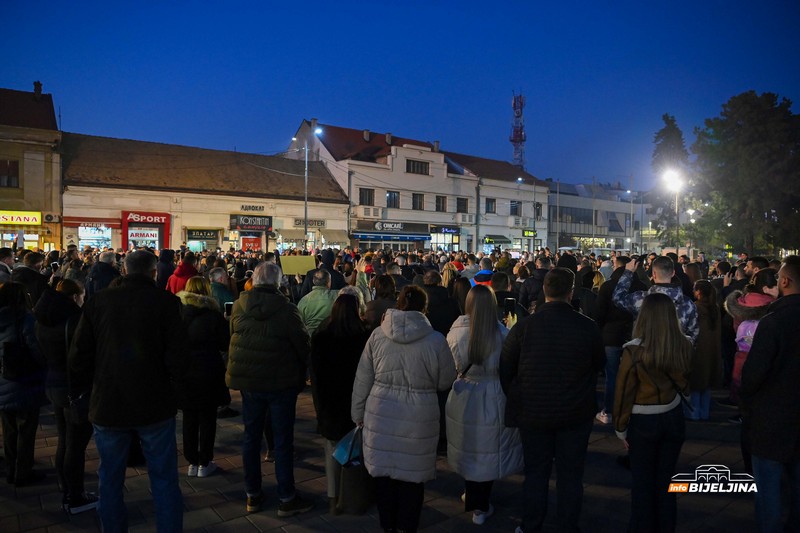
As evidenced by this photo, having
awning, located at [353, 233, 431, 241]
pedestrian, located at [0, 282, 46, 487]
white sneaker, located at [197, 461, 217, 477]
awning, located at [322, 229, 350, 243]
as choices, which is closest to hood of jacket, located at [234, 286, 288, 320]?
white sneaker, located at [197, 461, 217, 477]

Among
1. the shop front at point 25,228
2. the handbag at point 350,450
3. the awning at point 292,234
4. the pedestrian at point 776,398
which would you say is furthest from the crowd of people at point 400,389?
the awning at point 292,234

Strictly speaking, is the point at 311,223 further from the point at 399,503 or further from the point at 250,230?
the point at 399,503

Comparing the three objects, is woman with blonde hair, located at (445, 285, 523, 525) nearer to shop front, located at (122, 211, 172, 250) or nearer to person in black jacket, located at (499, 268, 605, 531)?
person in black jacket, located at (499, 268, 605, 531)

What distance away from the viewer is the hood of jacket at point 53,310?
441cm

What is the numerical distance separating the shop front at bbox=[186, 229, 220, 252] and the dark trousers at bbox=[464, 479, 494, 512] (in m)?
29.1

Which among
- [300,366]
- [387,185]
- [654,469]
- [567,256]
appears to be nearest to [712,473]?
[654,469]

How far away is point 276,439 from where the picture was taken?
14.4ft

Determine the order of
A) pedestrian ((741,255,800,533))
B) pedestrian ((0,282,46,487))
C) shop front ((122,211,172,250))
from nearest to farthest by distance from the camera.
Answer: pedestrian ((741,255,800,533)) < pedestrian ((0,282,46,487)) < shop front ((122,211,172,250))

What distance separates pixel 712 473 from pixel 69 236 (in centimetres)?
3083

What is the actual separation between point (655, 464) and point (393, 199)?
3707cm

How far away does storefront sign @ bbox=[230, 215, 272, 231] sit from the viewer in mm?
32562

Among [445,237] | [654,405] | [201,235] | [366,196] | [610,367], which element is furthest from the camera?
[445,237]

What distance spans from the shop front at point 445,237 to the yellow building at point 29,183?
2545cm

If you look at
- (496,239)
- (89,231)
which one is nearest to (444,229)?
(496,239)
